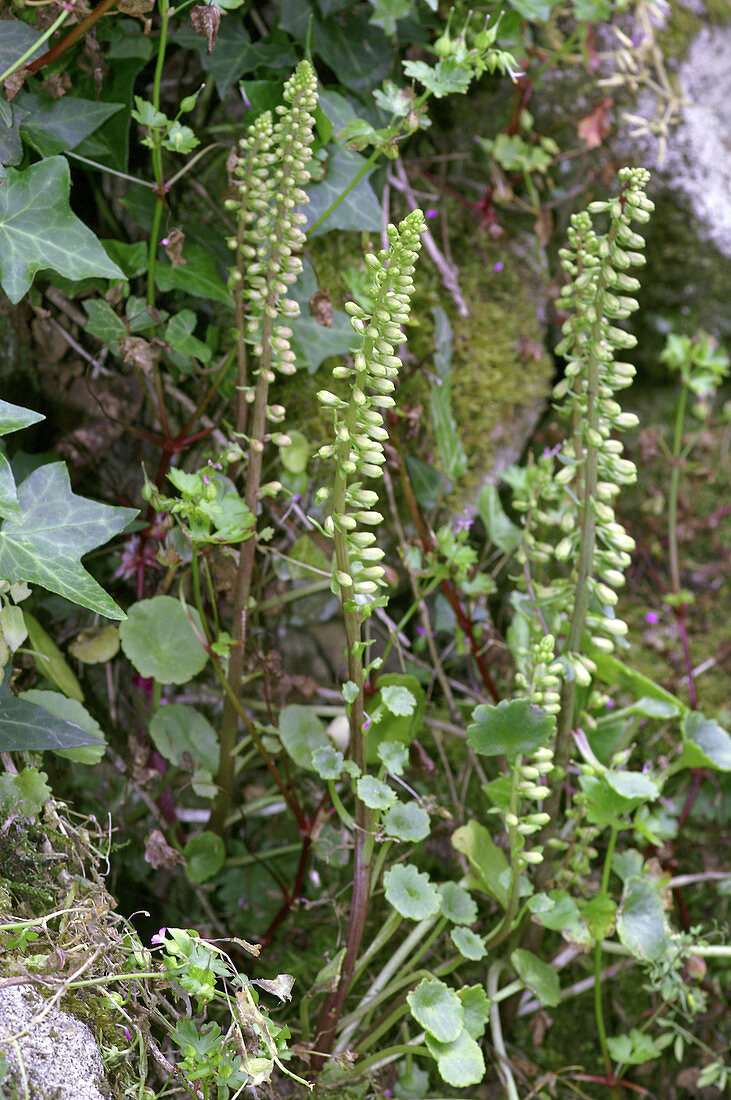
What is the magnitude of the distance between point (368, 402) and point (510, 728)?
0.54 metres

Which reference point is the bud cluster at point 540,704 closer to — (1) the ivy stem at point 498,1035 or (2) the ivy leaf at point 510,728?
(2) the ivy leaf at point 510,728

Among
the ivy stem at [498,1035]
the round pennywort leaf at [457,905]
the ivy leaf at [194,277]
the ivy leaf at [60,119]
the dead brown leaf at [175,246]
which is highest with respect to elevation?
the ivy leaf at [60,119]

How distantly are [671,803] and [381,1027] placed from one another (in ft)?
2.84

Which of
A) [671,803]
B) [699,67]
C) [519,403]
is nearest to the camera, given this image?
[671,803]

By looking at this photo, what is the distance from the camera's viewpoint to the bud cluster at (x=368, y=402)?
0.93m

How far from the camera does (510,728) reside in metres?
1.20

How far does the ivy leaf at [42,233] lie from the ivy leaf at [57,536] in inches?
13.1

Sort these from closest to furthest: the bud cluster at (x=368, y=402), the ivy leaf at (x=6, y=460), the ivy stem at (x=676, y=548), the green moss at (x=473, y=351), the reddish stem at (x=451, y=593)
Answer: the bud cluster at (x=368, y=402), the ivy leaf at (x=6, y=460), the reddish stem at (x=451, y=593), the green moss at (x=473, y=351), the ivy stem at (x=676, y=548)

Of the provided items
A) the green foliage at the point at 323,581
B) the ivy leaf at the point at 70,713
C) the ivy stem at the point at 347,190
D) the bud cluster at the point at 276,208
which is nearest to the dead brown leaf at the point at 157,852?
the green foliage at the point at 323,581

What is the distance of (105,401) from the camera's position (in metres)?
1.63

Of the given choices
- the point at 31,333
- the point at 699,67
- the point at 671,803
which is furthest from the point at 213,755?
the point at 699,67

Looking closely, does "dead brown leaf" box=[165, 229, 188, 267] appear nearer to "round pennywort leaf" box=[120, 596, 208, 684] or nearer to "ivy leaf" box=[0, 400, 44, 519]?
"ivy leaf" box=[0, 400, 44, 519]

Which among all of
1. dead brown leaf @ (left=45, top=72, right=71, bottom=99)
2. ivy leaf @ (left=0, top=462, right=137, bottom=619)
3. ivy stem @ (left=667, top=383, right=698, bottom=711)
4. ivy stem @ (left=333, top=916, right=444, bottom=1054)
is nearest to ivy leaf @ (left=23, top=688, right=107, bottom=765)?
ivy leaf @ (left=0, top=462, right=137, bottom=619)

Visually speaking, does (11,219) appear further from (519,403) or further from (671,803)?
(671,803)
